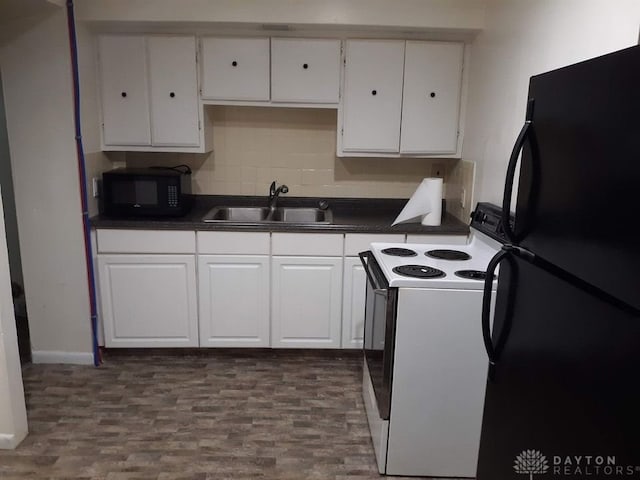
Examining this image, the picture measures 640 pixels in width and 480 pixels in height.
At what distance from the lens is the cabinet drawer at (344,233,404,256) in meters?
2.95

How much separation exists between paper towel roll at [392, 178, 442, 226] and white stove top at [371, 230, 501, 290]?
26 centimetres

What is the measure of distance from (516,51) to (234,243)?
1836 millimetres

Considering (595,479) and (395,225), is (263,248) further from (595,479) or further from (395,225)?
(595,479)

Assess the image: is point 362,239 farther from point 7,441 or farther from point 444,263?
point 7,441

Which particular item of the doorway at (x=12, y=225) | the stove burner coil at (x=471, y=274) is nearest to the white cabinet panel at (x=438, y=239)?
the stove burner coil at (x=471, y=274)

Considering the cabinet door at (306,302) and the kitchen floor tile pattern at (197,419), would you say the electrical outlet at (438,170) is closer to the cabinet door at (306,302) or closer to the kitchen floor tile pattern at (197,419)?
the cabinet door at (306,302)

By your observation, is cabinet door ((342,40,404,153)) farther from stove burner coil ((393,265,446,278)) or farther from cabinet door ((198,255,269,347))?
stove burner coil ((393,265,446,278))

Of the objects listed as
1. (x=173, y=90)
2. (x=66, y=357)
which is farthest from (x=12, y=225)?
(x=173, y=90)

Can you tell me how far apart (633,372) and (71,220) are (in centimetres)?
286

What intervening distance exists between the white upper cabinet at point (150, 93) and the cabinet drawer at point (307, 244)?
2.66 ft

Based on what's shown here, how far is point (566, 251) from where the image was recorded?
39.1 inches

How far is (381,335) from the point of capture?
2.08 m

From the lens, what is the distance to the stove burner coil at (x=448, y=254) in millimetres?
2302

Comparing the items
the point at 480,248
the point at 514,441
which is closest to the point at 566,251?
the point at 514,441
